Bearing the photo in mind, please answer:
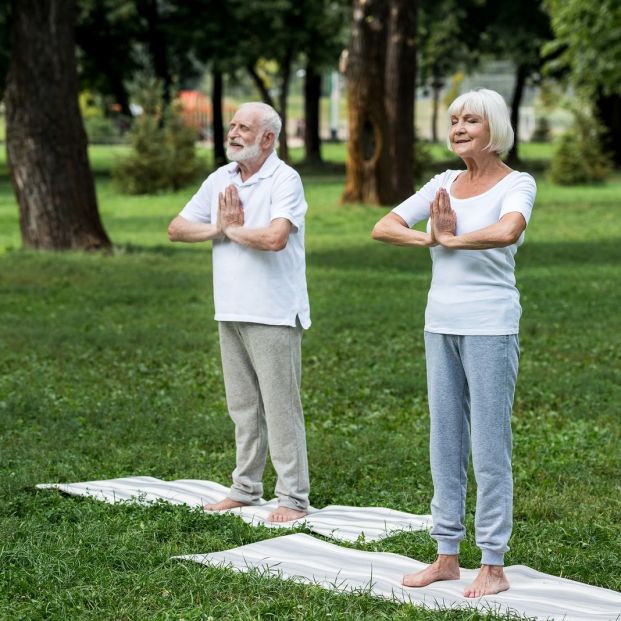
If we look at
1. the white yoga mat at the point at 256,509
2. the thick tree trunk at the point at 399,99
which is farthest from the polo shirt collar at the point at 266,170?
the thick tree trunk at the point at 399,99

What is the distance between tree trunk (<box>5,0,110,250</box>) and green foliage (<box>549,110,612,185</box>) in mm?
20148

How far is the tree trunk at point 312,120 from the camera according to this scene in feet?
160

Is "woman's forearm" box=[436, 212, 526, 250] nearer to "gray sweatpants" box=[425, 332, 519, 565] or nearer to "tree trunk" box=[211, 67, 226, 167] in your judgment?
"gray sweatpants" box=[425, 332, 519, 565]

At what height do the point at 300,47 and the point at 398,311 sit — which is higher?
the point at 300,47

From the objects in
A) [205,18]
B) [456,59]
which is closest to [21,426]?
[205,18]

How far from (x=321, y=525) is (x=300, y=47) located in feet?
128

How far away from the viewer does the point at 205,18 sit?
4297 cm

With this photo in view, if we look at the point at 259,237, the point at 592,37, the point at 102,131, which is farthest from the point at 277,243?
the point at 102,131

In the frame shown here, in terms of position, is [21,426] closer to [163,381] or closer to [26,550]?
[163,381]

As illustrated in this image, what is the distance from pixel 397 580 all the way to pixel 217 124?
140 feet

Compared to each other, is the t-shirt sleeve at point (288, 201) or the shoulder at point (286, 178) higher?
the shoulder at point (286, 178)

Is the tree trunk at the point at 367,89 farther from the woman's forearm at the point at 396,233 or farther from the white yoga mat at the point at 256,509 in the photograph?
the woman's forearm at the point at 396,233

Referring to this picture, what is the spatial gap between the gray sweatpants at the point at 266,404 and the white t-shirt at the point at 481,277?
5.25 feet

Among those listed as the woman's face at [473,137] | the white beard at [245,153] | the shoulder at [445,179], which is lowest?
the shoulder at [445,179]
